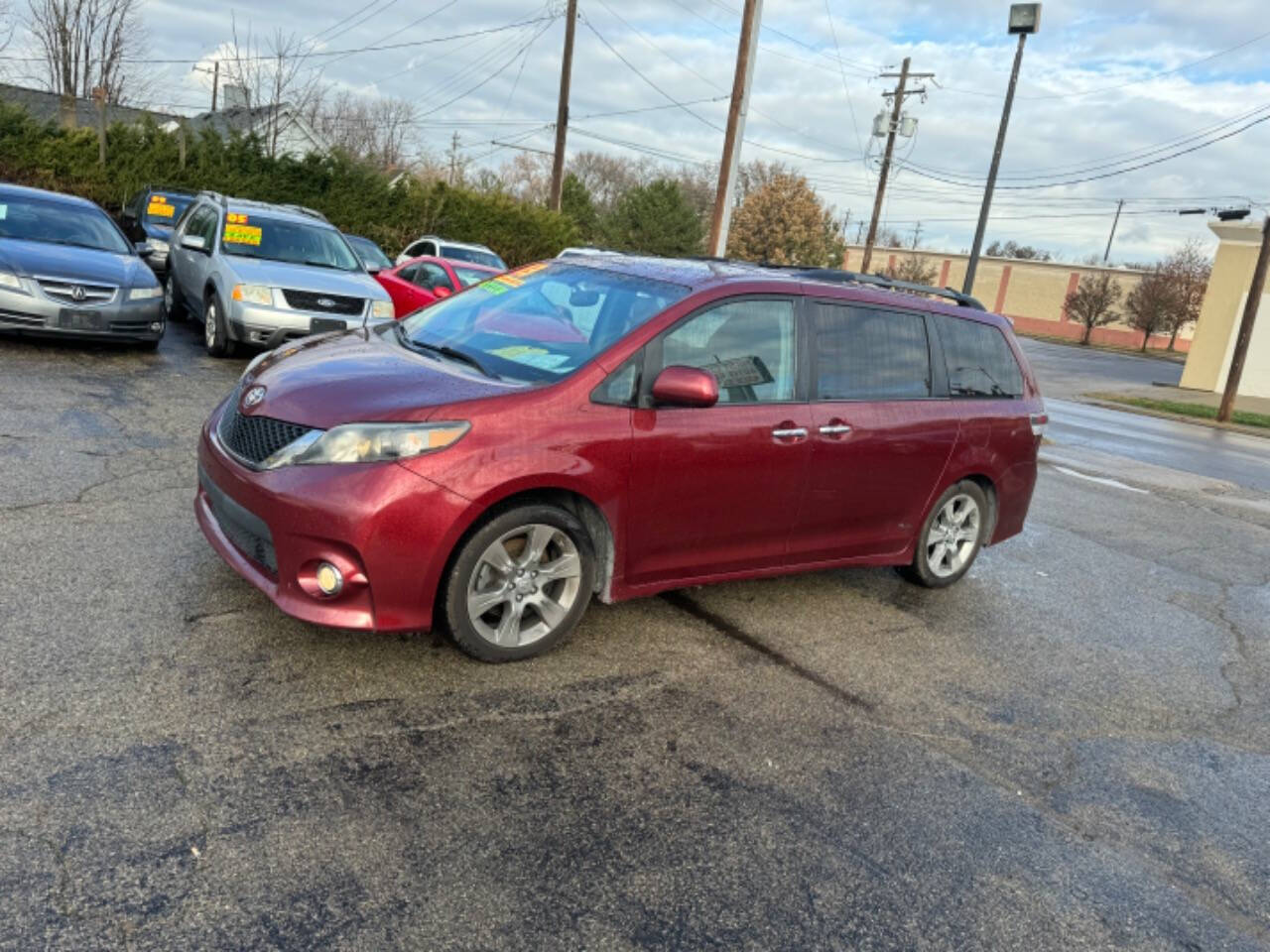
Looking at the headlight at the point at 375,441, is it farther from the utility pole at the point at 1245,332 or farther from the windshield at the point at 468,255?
the utility pole at the point at 1245,332

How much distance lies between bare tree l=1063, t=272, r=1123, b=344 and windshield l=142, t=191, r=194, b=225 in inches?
2394

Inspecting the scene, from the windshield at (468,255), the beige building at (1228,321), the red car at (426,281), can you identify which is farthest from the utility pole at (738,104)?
the beige building at (1228,321)

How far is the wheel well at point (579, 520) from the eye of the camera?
3725 mm

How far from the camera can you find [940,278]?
275 ft

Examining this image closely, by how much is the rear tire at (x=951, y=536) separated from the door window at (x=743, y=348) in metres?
1.57


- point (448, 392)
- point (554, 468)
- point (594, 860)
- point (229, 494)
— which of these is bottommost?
point (594, 860)

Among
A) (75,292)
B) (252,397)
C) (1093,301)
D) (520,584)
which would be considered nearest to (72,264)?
(75,292)

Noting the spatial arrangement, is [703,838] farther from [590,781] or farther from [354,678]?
[354,678]

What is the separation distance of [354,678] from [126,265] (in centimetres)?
763

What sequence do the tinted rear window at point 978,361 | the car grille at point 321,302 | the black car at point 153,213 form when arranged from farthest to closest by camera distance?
the black car at point 153,213 → the car grille at point 321,302 → the tinted rear window at point 978,361

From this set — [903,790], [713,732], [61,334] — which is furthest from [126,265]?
[903,790]

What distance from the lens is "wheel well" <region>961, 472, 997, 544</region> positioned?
19.2ft

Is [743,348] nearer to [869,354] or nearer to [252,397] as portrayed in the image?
[869,354]

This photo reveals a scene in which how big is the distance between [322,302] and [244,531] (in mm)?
6725
